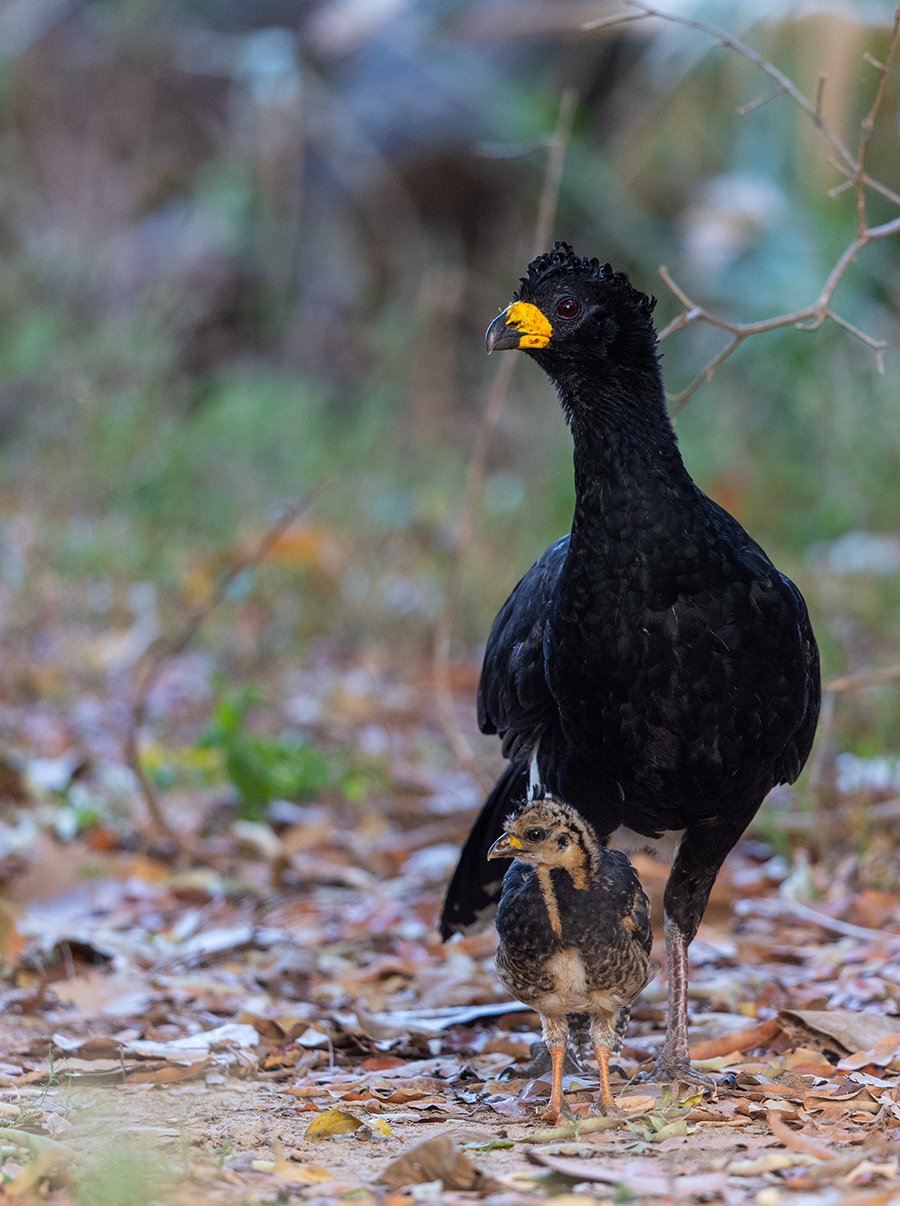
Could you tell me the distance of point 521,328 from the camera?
380cm

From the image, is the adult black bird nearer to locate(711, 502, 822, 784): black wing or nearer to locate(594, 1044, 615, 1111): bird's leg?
locate(711, 502, 822, 784): black wing

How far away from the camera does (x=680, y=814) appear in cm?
387

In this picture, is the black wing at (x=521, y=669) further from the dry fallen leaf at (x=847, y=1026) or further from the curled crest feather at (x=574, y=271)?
the dry fallen leaf at (x=847, y=1026)

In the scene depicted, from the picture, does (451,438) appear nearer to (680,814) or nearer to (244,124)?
(244,124)

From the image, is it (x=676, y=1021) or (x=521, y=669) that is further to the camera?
(x=521, y=669)

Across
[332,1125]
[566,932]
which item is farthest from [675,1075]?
[332,1125]

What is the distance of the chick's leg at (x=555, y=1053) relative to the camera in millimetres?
3363

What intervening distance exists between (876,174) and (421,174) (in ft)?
16.4

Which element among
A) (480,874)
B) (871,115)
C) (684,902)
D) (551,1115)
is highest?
(871,115)

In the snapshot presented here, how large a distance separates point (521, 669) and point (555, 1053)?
1127 mm

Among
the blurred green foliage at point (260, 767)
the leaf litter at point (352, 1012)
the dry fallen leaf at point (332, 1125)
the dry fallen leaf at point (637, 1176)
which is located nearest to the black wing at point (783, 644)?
the leaf litter at point (352, 1012)

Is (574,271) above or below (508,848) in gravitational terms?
above

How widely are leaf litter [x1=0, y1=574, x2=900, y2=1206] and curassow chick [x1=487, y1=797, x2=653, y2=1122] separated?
215mm

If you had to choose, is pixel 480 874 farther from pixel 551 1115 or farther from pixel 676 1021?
pixel 551 1115
